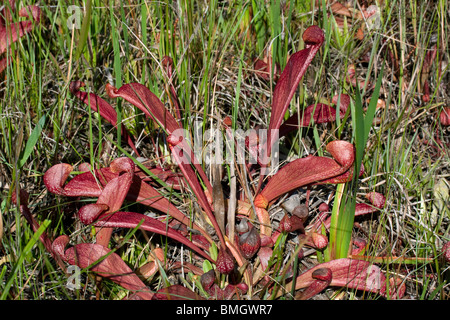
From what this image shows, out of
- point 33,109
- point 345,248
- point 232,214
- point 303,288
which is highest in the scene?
point 33,109

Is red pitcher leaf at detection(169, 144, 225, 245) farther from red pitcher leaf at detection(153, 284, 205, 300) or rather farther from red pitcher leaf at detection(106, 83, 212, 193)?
red pitcher leaf at detection(153, 284, 205, 300)

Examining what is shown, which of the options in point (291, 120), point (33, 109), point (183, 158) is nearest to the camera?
point (183, 158)

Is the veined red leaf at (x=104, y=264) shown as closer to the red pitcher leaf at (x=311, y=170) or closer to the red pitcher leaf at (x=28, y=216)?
the red pitcher leaf at (x=28, y=216)

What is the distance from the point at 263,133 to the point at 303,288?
Answer: 0.54 metres

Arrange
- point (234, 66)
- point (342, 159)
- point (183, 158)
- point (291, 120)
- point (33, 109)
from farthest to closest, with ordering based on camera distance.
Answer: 1. point (234, 66)
2. point (33, 109)
3. point (291, 120)
4. point (183, 158)
5. point (342, 159)

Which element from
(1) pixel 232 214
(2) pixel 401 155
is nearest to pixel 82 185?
(1) pixel 232 214

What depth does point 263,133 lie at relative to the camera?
4.87 feet

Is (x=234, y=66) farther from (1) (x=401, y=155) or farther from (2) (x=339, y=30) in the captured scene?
(1) (x=401, y=155)

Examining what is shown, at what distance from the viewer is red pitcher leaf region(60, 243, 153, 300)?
3.76 feet

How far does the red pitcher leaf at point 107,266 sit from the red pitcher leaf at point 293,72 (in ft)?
1.93

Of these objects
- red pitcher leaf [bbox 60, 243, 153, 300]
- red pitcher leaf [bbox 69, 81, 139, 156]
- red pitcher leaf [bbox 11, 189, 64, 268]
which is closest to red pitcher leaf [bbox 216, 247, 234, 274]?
red pitcher leaf [bbox 60, 243, 153, 300]

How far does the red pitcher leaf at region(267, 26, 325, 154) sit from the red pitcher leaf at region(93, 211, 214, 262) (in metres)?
0.41

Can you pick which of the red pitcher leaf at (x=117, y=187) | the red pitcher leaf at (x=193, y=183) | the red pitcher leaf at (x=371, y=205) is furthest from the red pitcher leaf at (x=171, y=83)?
the red pitcher leaf at (x=371, y=205)

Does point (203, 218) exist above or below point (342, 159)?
below
